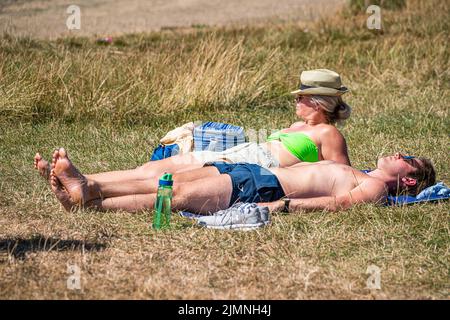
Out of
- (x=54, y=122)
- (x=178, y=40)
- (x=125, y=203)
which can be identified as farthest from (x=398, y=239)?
(x=178, y=40)

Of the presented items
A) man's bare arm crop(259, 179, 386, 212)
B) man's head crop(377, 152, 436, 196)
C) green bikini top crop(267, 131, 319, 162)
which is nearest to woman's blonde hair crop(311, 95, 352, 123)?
green bikini top crop(267, 131, 319, 162)

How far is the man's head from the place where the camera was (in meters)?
5.56

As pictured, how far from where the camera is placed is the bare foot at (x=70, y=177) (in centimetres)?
483

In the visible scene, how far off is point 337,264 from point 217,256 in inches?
24.9

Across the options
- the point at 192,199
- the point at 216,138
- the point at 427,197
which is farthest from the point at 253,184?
the point at 427,197

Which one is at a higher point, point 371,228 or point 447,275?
point 371,228

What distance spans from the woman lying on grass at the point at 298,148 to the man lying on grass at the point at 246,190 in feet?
0.78

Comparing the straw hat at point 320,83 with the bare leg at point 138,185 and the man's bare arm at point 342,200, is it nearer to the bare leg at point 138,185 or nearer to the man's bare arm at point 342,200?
the man's bare arm at point 342,200

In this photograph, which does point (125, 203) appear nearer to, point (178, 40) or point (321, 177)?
point (321, 177)

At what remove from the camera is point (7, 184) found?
5.97 meters

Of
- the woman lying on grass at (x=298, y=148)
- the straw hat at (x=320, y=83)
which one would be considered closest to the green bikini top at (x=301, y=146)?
the woman lying on grass at (x=298, y=148)

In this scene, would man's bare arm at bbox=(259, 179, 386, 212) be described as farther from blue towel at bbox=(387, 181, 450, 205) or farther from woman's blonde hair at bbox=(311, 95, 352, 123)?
woman's blonde hair at bbox=(311, 95, 352, 123)

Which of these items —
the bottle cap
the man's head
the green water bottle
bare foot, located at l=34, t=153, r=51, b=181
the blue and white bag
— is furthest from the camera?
the blue and white bag

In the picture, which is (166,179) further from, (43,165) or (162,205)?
(43,165)
